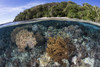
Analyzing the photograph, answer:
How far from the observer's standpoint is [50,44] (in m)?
6.26

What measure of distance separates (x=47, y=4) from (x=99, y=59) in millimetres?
4881

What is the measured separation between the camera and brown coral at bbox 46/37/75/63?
19.3ft

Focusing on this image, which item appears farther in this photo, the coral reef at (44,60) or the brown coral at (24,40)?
the brown coral at (24,40)

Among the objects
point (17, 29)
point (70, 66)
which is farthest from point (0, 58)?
point (70, 66)

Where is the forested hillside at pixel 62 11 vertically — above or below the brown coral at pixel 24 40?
above

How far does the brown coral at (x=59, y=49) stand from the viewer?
589cm

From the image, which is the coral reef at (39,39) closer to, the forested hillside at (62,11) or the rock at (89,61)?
the forested hillside at (62,11)

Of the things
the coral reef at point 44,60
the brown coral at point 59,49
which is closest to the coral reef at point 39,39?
the brown coral at point 59,49

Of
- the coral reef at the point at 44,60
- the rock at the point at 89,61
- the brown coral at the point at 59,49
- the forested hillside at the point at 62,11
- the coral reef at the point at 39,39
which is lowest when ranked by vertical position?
the rock at the point at 89,61

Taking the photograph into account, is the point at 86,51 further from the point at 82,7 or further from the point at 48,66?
the point at 82,7

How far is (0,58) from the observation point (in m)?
6.75

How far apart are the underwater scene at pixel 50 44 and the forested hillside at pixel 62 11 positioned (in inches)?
19.5

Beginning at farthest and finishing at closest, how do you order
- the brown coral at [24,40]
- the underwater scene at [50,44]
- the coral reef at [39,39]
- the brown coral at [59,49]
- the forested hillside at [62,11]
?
the forested hillside at [62,11] < the coral reef at [39,39] < the brown coral at [24,40] < the underwater scene at [50,44] < the brown coral at [59,49]

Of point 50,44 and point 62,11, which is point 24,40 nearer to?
point 50,44
